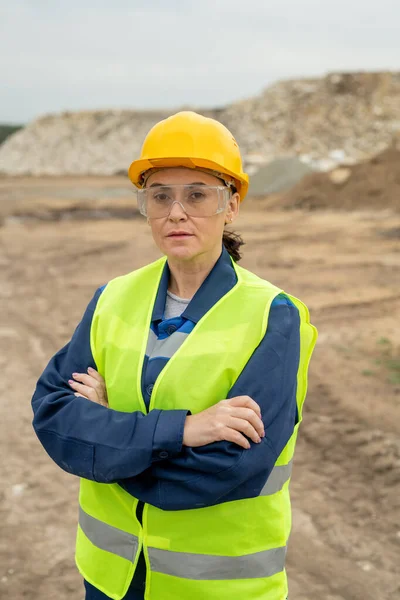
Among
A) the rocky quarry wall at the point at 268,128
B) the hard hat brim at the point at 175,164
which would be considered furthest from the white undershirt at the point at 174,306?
the rocky quarry wall at the point at 268,128

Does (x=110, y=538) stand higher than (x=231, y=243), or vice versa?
(x=231, y=243)

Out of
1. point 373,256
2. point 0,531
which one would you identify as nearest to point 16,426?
point 0,531

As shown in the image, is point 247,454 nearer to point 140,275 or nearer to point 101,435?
point 101,435

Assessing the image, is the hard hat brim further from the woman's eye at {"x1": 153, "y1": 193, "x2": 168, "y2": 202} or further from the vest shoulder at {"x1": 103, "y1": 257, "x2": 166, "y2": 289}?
the vest shoulder at {"x1": 103, "y1": 257, "x2": 166, "y2": 289}

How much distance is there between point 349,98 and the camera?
49.2 meters

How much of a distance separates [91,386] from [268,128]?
158ft

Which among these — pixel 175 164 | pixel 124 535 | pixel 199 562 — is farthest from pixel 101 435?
pixel 175 164

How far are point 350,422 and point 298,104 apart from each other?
47.0 meters

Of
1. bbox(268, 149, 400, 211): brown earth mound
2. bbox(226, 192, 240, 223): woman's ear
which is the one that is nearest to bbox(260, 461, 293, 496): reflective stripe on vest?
bbox(226, 192, 240, 223): woman's ear

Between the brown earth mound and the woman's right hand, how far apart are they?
19.3 metres

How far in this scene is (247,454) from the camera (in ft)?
5.90

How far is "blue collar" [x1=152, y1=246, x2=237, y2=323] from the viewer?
1943 millimetres

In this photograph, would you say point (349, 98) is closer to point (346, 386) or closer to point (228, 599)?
point (346, 386)

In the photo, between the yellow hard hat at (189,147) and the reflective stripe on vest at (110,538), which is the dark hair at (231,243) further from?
the reflective stripe on vest at (110,538)
